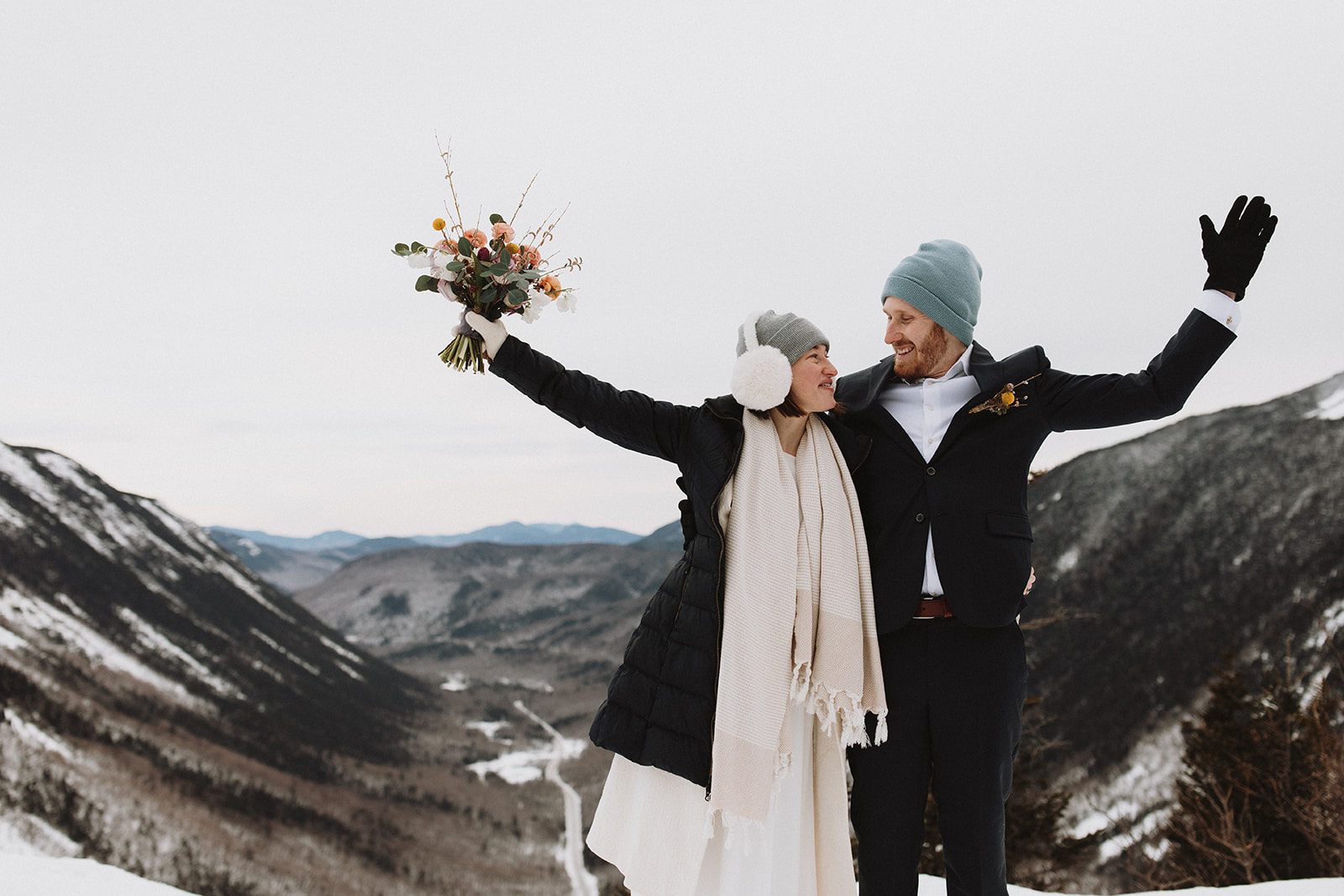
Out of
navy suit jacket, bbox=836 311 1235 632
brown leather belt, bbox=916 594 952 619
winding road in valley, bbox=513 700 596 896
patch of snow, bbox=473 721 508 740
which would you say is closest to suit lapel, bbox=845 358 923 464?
navy suit jacket, bbox=836 311 1235 632

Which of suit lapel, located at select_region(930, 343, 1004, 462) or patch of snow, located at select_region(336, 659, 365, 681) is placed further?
patch of snow, located at select_region(336, 659, 365, 681)

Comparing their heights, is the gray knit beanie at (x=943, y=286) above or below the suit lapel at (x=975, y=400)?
above

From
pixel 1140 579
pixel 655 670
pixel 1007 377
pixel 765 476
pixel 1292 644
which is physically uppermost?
pixel 1140 579

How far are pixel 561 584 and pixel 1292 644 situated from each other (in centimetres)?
10279

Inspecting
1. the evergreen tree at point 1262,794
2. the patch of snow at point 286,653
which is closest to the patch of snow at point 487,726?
the patch of snow at point 286,653

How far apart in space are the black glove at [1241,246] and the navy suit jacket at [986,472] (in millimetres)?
126

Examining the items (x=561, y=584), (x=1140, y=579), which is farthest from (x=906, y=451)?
(x=561, y=584)

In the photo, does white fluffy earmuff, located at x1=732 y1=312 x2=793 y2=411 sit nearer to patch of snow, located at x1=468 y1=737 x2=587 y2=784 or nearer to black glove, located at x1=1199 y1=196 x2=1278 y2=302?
black glove, located at x1=1199 y1=196 x2=1278 y2=302

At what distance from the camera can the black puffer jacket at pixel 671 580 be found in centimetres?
246

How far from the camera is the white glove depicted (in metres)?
2.54

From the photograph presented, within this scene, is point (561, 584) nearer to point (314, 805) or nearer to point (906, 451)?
point (314, 805)

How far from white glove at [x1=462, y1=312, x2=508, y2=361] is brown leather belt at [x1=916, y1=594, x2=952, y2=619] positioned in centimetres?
151

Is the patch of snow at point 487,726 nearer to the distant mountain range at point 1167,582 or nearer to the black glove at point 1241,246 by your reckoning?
the distant mountain range at point 1167,582

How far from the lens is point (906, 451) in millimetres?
2615
